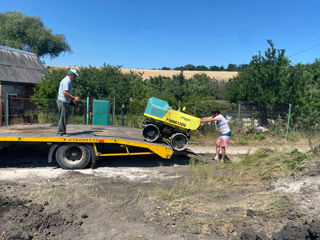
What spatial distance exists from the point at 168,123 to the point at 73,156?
8.78 ft

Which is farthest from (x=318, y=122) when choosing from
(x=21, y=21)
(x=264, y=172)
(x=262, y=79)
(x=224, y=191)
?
(x=21, y=21)

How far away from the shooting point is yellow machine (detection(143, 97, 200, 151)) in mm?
7852

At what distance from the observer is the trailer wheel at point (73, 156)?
7.39 m

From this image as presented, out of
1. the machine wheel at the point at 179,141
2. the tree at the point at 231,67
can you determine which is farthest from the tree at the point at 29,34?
the tree at the point at 231,67

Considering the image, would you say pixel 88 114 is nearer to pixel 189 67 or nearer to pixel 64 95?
pixel 64 95

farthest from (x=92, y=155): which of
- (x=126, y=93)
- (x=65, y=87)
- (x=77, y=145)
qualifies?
(x=126, y=93)

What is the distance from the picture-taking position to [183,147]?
801cm

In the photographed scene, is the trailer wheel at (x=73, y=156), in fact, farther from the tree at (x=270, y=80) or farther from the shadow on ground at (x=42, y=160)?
the tree at (x=270, y=80)

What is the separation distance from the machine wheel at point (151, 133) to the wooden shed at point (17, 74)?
27.2 ft

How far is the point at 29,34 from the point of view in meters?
37.3

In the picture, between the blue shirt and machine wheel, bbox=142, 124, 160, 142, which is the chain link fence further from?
the blue shirt

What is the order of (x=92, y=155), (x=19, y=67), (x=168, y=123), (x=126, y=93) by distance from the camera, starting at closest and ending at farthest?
(x=92, y=155) < (x=168, y=123) < (x=126, y=93) < (x=19, y=67)

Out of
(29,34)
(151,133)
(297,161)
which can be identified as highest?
(29,34)

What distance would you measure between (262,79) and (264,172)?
31.0 ft
